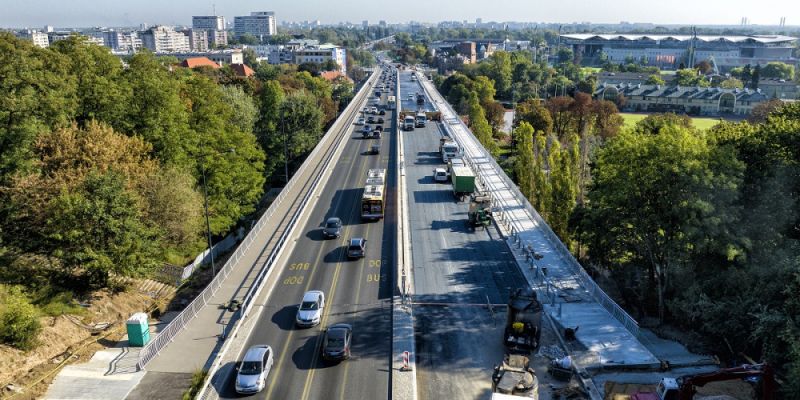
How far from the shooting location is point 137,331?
2767 centimetres

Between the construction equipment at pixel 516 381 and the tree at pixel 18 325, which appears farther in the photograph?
the tree at pixel 18 325

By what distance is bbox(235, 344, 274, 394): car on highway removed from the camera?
23062mm

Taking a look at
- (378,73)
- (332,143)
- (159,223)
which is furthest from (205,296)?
(378,73)

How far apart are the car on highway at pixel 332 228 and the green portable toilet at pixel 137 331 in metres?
15.4

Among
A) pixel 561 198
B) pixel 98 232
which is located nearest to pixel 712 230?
pixel 561 198

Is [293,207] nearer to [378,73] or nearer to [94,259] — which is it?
[94,259]

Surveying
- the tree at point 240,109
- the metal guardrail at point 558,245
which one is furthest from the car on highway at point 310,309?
the tree at point 240,109

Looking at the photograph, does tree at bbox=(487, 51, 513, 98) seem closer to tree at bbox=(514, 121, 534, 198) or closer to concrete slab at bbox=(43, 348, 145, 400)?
tree at bbox=(514, 121, 534, 198)

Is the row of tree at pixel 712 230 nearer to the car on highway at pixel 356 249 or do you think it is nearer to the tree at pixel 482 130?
the car on highway at pixel 356 249

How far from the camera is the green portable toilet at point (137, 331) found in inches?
1089

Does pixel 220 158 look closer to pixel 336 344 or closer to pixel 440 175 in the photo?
pixel 440 175

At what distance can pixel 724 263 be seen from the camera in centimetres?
2991

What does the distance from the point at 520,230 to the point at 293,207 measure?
19.4 m

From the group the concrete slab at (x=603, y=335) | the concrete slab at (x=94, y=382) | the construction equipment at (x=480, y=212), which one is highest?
the construction equipment at (x=480, y=212)
